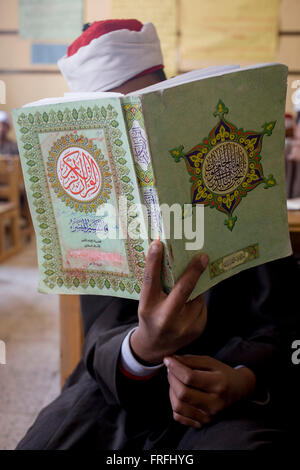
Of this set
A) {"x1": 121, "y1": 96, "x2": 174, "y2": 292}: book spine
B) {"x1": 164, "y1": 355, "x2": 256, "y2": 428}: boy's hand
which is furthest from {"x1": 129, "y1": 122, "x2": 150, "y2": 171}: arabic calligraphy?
{"x1": 164, "y1": 355, "x2": 256, "y2": 428}: boy's hand

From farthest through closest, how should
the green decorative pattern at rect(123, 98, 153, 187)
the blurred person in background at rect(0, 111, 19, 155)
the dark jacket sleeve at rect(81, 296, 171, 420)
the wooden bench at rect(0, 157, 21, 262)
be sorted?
the blurred person in background at rect(0, 111, 19, 155)
the wooden bench at rect(0, 157, 21, 262)
the dark jacket sleeve at rect(81, 296, 171, 420)
the green decorative pattern at rect(123, 98, 153, 187)

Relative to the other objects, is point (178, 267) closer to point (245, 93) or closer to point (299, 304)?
point (245, 93)

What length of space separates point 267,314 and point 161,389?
242mm

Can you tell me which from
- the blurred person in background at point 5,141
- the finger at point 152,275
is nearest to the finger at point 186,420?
the finger at point 152,275

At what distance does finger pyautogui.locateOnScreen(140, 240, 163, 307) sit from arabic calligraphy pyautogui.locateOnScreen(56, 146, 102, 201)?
0.40 ft

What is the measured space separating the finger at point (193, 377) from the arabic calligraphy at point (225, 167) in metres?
0.26

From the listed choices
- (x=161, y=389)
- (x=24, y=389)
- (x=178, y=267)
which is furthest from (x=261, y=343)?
(x=24, y=389)

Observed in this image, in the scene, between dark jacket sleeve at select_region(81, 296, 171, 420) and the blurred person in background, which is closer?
dark jacket sleeve at select_region(81, 296, 171, 420)

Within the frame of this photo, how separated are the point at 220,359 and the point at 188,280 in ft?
0.96

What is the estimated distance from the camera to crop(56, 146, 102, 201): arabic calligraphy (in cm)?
60

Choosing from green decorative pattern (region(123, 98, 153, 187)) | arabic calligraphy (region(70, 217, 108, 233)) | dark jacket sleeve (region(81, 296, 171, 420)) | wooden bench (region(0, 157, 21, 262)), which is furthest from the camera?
wooden bench (region(0, 157, 21, 262))

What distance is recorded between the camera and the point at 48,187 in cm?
64

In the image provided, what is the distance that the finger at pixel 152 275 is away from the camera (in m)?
0.55

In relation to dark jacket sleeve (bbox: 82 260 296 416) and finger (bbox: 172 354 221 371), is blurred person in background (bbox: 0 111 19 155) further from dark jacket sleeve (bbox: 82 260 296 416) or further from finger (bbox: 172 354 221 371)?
finger (bbox: 172 354 221 371)
